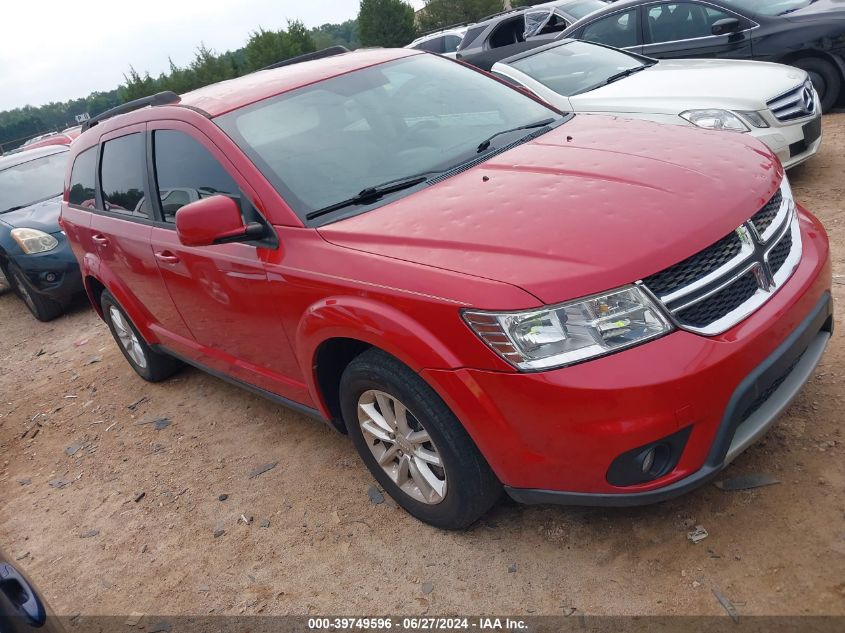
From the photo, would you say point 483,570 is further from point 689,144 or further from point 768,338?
point 689,144

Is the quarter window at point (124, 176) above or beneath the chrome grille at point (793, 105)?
above

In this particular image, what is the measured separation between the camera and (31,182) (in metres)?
8.62

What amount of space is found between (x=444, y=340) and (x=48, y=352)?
226 inches

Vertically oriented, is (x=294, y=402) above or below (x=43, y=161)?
below

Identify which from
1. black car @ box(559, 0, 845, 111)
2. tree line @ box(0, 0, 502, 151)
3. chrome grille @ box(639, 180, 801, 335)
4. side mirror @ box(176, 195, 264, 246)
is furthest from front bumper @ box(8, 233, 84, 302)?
tree line @ box(0, 0, 502, 151)

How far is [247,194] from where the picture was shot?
3.02 m

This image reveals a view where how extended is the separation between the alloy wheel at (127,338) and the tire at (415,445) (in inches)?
105

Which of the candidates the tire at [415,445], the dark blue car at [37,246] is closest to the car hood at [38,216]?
the dark blue car at [37,246]

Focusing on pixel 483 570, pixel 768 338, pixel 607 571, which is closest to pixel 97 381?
pixel 483 570

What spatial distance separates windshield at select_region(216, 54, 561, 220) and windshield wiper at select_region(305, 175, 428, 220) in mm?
25

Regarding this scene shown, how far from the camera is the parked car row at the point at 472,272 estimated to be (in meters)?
2.17

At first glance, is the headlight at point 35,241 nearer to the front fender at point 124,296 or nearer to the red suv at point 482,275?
the front fender at point 124,296

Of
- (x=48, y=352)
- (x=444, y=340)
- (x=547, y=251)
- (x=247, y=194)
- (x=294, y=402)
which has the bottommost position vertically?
(x=48, y=352)

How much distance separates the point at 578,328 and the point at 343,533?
1.50 meters
